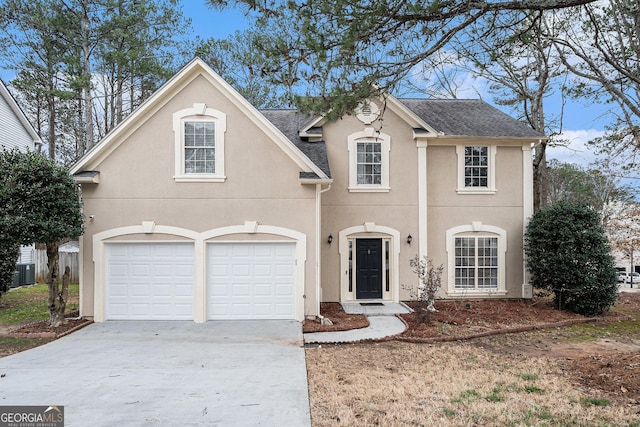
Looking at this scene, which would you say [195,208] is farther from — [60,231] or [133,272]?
[60,231]

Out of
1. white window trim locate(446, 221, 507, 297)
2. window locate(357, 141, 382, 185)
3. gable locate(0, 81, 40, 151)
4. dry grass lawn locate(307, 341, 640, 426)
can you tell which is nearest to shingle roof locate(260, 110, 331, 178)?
window locate(357, 141, 382, 185)

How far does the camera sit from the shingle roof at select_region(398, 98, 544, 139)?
13.1 meters

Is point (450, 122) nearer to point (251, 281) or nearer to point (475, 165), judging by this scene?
point (475, 165)

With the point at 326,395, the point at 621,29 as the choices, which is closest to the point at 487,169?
the point at 621,29

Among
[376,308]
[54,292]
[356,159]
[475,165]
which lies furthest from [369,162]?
[54,292]

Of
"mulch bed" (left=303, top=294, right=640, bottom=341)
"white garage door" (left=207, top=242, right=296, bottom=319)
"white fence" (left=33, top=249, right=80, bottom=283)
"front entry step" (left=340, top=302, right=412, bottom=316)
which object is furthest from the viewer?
"white fence" (left=33, top=249, right=80, bottom=283)

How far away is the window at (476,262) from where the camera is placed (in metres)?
13.1

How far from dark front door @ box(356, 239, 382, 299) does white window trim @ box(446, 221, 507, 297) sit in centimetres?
230

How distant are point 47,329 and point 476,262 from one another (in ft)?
40.1

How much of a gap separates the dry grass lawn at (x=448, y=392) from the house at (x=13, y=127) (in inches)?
686

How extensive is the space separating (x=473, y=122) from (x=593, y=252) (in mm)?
5499

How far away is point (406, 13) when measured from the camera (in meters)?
6.65

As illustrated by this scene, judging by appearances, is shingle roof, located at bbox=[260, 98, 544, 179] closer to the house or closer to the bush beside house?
the bush beside house

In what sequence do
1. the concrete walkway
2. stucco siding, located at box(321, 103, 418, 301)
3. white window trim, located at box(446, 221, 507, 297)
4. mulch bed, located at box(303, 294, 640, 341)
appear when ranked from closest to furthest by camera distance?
the concrete walkway → mulch bed, located at box(303, 294, 640, 341) → stucco siding, located at box(321, 103, 418, 301) → white window trim, located at box(446, 221, 507, 297)
